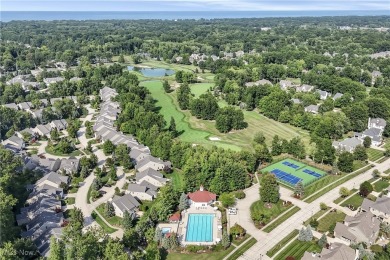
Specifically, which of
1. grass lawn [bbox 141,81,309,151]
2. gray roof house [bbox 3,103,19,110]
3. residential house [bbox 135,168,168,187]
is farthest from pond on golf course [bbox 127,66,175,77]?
residential house [bbox 135,168,168,187]

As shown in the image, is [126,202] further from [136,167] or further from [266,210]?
[266,210]

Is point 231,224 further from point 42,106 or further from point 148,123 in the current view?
point 42,106

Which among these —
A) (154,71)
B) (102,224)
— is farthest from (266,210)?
(154,71)

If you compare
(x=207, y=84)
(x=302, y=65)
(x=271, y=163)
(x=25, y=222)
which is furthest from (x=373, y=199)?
(x=302, y=65)

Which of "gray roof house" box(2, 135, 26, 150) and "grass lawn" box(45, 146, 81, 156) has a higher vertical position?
"gray roof house" box(2, 135, 26, 150)

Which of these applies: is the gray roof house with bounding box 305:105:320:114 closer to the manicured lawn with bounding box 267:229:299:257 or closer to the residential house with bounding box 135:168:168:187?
the residential house with bounding box 135:168:168:187
